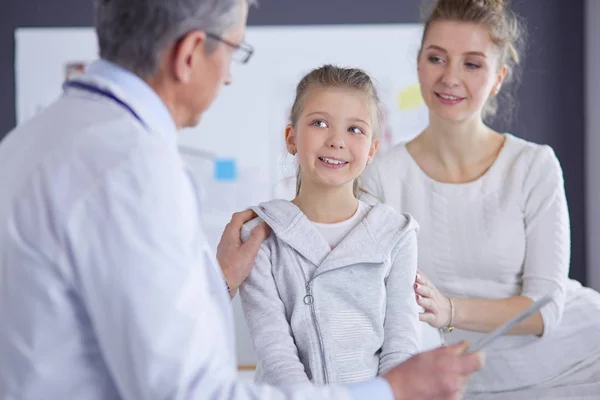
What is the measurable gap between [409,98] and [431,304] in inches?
117

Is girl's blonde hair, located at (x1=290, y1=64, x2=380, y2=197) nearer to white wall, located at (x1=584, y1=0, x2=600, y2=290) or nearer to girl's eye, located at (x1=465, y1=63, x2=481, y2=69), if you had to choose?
girl's eye, located at (x1=465, y1=63, x2=481, y2=69)

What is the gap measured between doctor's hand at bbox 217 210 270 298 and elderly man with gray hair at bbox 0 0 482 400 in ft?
1.64

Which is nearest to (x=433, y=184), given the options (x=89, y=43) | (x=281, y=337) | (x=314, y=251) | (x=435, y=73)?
(x=435, y=73)

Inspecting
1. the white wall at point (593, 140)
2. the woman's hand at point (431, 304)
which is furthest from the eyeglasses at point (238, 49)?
the white wall at point (593, 140)

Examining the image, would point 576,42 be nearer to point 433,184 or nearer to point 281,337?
point 433,184

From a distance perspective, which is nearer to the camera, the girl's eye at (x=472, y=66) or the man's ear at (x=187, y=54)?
the man's ear at (x=187, y=54)

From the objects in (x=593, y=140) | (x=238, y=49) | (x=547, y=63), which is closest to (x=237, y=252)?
(x=238, y=49)

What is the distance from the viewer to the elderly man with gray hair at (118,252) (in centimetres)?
96

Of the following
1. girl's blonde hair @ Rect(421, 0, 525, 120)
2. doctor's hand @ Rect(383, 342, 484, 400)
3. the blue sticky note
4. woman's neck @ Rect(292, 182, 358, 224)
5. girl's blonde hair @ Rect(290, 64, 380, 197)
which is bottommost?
the blue sticky note

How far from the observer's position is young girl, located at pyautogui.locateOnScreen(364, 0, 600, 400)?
6.78ft

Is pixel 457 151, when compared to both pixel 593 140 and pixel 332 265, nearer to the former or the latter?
pixel 332 265

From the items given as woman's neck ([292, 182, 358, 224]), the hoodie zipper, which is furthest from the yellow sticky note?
the hoodie zipper

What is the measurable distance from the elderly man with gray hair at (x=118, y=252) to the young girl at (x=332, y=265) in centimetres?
45

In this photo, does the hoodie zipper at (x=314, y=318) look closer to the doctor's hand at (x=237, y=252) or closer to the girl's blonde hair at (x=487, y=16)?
the doctor's hand at (x=237, y=252)
